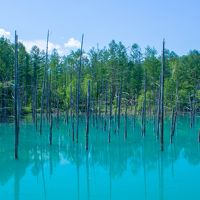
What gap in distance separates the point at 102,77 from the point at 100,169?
106ft

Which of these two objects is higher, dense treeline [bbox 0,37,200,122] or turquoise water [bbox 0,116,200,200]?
dense treeline [bbox 0,37,200,122]

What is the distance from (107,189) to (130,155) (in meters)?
8.44

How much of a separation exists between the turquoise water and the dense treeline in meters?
14.7

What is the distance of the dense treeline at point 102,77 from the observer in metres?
44.7

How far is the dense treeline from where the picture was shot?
44719 mm

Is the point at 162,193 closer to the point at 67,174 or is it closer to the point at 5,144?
the point at 67,174

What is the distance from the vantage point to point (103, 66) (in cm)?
5422

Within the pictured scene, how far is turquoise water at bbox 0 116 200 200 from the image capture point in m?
15.3

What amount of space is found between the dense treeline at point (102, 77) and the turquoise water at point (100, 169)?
1468 centimetres

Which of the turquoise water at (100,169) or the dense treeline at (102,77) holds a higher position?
the dense treeline at (102,77)

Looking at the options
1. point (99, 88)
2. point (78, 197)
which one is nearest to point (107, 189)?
point (78, 197)

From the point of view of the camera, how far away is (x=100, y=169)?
20.3 metres

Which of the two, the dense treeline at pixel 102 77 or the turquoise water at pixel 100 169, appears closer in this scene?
the turquoise water at pixel 100 169

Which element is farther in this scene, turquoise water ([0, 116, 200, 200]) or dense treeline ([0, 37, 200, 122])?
dense treeline ([0, 37, 200, 122])
